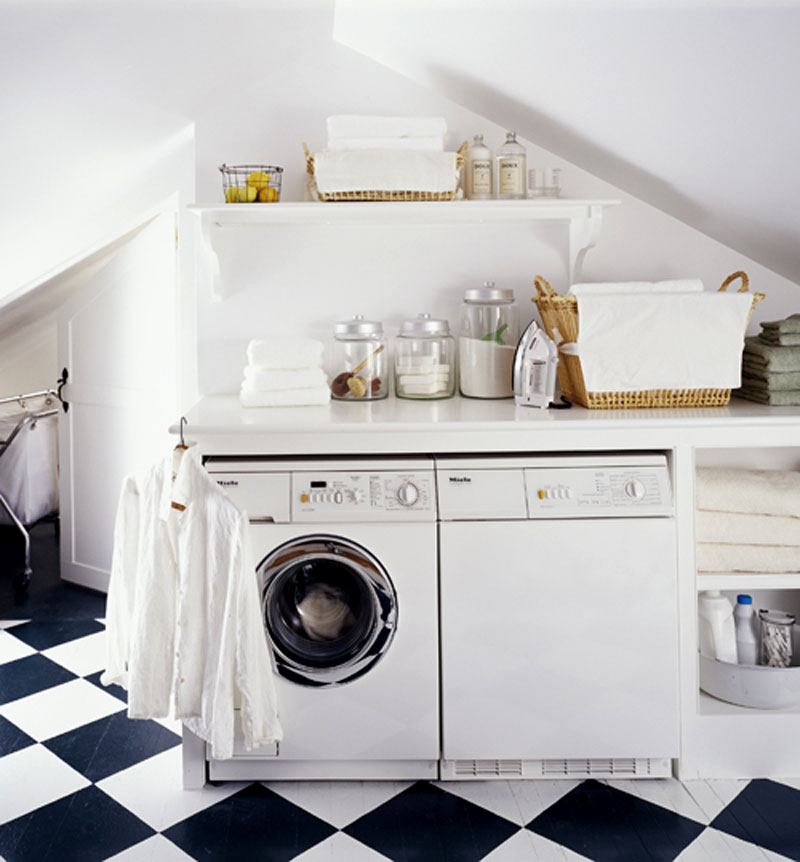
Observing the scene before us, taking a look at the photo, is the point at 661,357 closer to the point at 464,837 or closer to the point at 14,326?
the point at 464,837

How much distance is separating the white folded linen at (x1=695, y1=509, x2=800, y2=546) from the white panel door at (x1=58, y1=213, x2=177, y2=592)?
1961 millimetres

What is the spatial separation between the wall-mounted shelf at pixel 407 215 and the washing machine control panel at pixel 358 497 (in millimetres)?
795

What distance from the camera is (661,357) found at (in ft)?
7.77

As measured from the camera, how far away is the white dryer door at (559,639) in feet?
7.22

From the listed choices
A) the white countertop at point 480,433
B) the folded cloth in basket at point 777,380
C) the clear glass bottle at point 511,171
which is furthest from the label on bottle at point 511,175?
the folded cloth in basket at point 777,380

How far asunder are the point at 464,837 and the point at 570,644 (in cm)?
52

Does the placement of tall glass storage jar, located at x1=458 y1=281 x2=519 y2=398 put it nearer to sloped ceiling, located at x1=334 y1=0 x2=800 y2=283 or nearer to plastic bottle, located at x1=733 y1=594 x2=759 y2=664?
sloped ceiling, located at x1=334 y1=0 x2=800 y2=283

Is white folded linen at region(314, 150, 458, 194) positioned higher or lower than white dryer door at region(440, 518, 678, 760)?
higher

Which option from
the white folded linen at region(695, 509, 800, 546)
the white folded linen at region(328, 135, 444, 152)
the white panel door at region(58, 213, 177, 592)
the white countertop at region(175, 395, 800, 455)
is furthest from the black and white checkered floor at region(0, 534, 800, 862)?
the white folded linen at region(328, 135, 444, 152)

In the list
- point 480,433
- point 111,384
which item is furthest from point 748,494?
point 111,384

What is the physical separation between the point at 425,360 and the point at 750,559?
3.40 ft

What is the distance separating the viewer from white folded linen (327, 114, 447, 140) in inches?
97.8

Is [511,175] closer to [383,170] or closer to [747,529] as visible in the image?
[383,170]

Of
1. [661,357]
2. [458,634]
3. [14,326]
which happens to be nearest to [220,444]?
[458,634]
